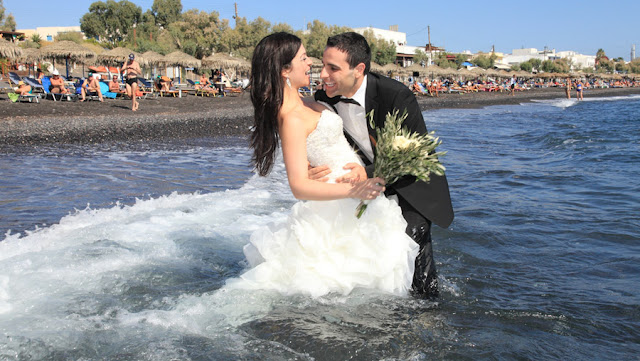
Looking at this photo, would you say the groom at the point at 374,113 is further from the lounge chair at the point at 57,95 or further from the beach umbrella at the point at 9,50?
the beach umbrella at the point at 9,50

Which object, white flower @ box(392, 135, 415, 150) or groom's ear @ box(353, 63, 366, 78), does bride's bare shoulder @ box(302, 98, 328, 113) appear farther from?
white flower @ box(392, 135, 415, 150)

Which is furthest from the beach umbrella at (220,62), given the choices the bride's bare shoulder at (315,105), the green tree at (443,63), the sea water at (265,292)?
the green tree at (443,63)

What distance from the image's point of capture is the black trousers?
3.77 meters

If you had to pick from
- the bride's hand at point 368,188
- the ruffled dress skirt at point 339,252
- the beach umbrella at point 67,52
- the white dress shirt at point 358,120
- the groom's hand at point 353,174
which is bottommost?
the ruffled dress skirt at point 339,252

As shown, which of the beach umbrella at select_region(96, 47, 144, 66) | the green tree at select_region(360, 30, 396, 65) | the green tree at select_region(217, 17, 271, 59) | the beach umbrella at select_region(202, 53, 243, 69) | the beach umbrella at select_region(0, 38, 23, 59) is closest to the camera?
the beach umbrella at select_region(0, 38, 23, 59)

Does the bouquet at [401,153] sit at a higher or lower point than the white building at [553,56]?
lower

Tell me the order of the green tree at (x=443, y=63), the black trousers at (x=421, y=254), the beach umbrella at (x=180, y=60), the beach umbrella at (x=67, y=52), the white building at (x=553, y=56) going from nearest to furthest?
the black trousers at (x=421, y=254) < the beach umbrella at (x=67, y=52) < the beach umbrella at (x=180, y=60) < the green tree at (x=443, y=63) < the white building at (x=553, y=56)

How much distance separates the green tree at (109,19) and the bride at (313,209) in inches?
3576

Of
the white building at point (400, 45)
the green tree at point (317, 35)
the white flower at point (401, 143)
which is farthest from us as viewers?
the white building at point (400, 45)

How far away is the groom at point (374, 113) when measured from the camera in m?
3.46

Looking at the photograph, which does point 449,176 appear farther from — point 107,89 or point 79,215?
point 107,89

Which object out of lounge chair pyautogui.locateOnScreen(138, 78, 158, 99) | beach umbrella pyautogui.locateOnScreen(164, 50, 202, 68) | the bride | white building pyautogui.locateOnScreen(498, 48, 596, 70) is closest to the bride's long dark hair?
the bride

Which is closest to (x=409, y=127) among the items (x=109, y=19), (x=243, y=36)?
(x=243, y=36)

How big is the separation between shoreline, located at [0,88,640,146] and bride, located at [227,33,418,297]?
11731mm
